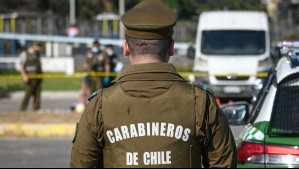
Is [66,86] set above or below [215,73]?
below

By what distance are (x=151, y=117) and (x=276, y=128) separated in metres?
2.33

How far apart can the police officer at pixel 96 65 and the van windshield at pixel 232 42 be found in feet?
7.90

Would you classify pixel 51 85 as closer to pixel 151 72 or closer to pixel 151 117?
pixel 151 72

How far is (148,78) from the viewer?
3.37 m

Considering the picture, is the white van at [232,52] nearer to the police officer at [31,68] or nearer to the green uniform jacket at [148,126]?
the police officer at [31,68]

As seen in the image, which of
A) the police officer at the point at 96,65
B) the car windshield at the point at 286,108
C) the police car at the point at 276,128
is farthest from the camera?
the police officer at the point at 96,65

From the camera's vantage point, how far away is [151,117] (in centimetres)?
325

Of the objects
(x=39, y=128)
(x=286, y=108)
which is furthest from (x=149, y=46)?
(x=39, y=128)

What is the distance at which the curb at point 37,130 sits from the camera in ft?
47.4

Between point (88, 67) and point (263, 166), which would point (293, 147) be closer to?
point (263, 166)

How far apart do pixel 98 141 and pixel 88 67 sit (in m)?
16.9

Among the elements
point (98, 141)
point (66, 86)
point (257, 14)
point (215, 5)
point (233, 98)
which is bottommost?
point (215, 5)

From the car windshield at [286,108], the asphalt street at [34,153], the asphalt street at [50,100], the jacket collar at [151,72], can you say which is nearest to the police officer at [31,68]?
the asphalt street at [50,100]

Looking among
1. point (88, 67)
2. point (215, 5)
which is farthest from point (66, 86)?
point (215, 5)
